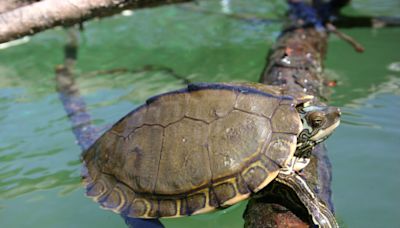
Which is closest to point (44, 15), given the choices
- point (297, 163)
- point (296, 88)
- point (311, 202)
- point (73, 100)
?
point (73, 100)

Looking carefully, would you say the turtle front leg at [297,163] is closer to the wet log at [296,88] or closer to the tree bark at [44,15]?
the wet log at [296,88]

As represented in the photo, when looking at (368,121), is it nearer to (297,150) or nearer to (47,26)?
(297,150)

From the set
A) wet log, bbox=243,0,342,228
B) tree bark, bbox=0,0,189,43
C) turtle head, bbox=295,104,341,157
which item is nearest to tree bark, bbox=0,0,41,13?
tree bark, bbox=0,0,189,43

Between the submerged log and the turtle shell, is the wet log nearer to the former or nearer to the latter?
the turtle shell

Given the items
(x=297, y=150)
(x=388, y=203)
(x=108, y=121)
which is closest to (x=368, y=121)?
→ (x=388, y=203)

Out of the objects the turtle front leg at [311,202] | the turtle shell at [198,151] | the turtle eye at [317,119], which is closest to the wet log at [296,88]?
the turtle front leg at [311,202]

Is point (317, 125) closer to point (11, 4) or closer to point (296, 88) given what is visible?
point (296, 88)

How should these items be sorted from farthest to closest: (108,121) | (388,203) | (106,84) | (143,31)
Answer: (143,31)
(106,84)
(108,121)
(388,203)
